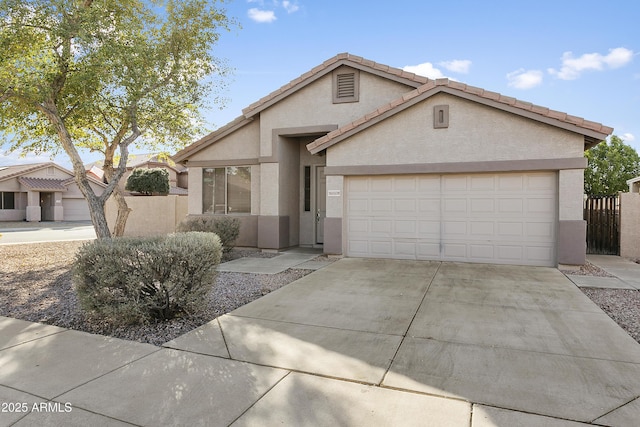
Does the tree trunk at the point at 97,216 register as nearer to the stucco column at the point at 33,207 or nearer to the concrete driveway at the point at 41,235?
the concrete driveway at the point at 41,235

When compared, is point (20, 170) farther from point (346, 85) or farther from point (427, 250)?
point (427, 250)

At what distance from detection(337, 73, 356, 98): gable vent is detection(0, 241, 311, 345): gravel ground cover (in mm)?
6053

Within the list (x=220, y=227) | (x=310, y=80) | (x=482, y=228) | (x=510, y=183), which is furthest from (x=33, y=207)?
(x=510, y=183)

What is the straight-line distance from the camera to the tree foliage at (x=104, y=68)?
10.7m

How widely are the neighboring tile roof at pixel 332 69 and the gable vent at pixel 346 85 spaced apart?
36cm

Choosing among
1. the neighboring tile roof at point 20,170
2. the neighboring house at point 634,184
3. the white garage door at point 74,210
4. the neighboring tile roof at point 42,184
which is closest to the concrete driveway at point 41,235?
the neighboring tile roof at point 42,184

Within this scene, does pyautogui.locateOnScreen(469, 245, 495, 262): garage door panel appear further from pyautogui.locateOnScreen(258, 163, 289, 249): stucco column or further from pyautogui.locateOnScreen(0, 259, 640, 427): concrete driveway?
pyautogui.locateOnScreen(258, 163, 289, 249): stucco column

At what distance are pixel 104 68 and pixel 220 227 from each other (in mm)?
5638

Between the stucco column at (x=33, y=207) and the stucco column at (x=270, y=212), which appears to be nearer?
the stucco column at (x=270, y=212)

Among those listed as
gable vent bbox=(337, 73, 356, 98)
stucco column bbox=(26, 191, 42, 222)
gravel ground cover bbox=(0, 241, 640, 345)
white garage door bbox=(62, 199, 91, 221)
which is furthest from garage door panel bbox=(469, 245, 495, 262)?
white garage door bbox=(62, 199, 91, 221)

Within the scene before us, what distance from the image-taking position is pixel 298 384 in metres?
3.59

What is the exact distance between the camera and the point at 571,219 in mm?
9078

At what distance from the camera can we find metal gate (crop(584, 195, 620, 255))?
11.8m

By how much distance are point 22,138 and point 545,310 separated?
17.5 metres
